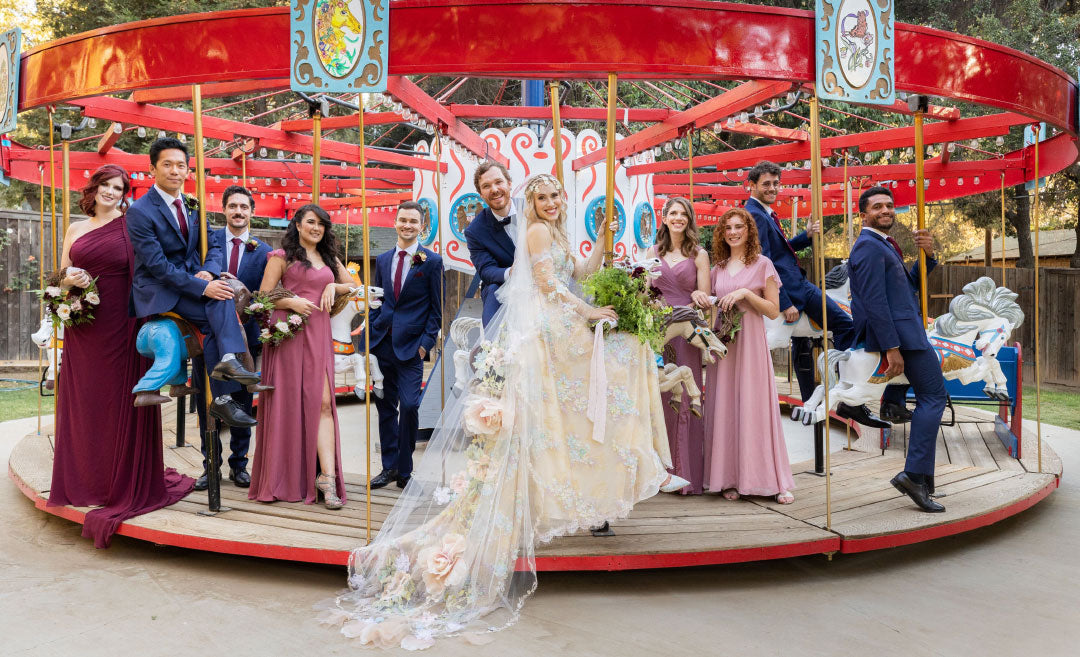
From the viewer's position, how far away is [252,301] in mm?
4859

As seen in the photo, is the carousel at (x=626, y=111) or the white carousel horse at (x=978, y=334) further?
the white carousel horse at (x=978, y=334)

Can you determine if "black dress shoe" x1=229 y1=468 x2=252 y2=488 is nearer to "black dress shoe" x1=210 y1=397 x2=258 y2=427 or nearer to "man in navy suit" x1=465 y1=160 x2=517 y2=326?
"black dress shoe" x1=210 y1=397 x2=258 y2=427

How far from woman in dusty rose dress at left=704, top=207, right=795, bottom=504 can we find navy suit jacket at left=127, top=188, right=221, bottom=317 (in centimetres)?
314

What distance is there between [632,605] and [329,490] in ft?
6.53

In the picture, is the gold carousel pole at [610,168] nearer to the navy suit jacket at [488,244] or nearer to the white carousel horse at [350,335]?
the navy suit jacket at [488,244]

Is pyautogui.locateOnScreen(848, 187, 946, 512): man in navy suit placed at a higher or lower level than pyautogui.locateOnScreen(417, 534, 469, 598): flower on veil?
higher

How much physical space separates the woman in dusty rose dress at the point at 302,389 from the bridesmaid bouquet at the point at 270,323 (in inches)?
1.3

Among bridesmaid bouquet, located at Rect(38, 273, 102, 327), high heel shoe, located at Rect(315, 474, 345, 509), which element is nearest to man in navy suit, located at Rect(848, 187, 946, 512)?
high heel shoe, located at Rect(315, 474, 345, 509)

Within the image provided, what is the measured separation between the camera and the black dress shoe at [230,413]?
176 inches

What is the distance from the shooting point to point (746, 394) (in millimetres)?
4988

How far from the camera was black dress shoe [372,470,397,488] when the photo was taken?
5.47 meters

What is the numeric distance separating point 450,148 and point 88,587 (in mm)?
5007

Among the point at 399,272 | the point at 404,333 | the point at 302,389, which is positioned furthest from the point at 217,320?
the point at 399,272

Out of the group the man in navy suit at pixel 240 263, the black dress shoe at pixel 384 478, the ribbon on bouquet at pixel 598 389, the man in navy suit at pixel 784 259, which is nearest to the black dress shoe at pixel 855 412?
the man in navy suit at pixel 784 259
